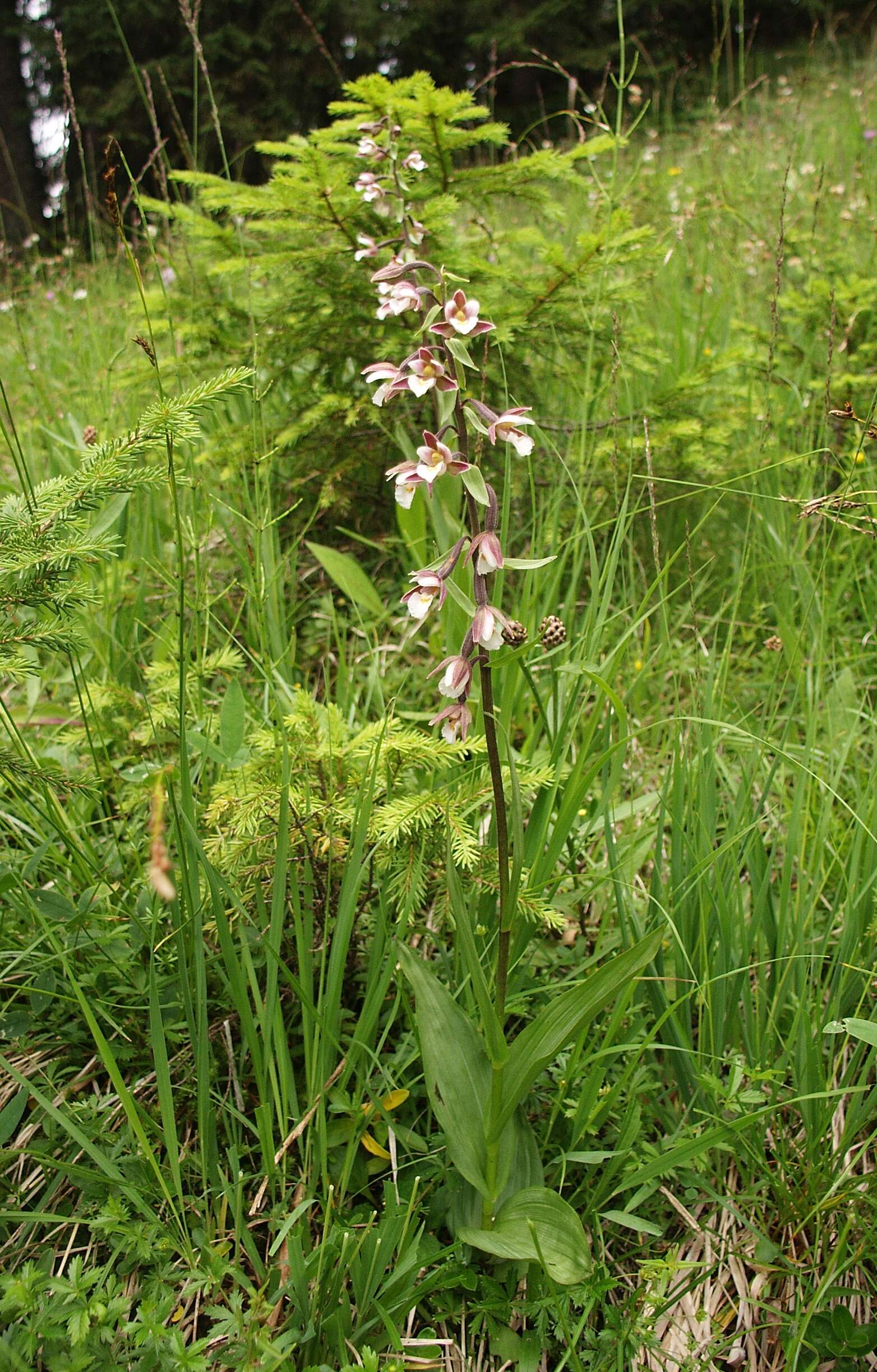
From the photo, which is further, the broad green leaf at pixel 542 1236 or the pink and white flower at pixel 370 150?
the pink and white flower at pixel 370 150

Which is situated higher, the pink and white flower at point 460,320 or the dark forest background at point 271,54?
the dark forest background at point 271,54

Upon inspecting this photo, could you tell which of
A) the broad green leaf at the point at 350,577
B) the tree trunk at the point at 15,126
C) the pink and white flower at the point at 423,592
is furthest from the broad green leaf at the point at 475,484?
the tree trunk at the point at 15,126

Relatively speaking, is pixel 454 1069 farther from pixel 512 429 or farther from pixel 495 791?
pixel 512 429

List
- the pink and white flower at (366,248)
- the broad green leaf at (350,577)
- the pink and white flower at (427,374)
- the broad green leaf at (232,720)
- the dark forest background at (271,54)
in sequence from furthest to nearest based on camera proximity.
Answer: the dark forest background at (271,54) → the broad green leaf at (350,577) → the pink and white flower at (366,248) → the broad green leaf at (232,720) → the pink and white flower at (427,374)

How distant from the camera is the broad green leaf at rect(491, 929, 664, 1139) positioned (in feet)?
3.38

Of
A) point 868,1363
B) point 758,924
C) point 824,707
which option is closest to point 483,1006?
point 758,924

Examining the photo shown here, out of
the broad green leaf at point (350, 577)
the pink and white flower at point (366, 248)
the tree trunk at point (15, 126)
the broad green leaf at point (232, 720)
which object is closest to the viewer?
the broad green leaf at point (232, 720)

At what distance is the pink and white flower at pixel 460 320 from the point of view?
99 cm

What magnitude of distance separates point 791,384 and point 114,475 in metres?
1.80

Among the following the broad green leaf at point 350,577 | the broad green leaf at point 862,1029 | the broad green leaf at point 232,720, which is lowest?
the broad green leaf at point 862,1029

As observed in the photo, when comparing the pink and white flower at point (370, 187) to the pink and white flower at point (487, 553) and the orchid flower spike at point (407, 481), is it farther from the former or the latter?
the pink and white flower at point (487, 553)

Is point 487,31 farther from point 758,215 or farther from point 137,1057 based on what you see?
point 137,1057

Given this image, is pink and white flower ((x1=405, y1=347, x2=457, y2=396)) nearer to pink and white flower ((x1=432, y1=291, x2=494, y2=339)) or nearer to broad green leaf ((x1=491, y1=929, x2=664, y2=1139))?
pink and white flower ((x1=432, y1=291, x2=494, y2=339))

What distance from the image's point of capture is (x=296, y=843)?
4.40 feet
